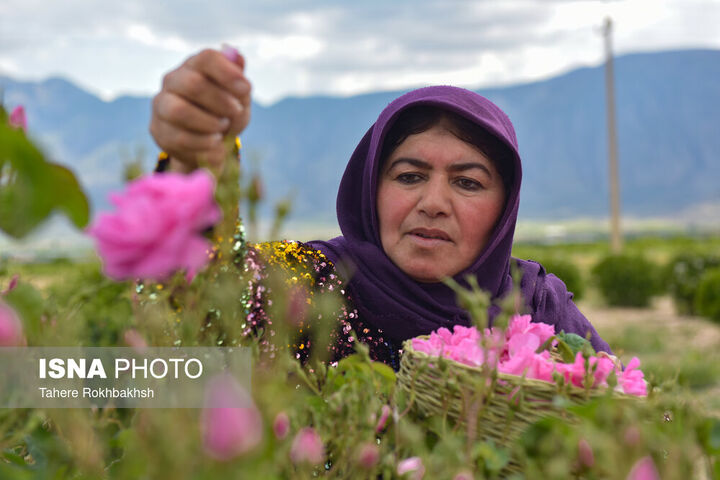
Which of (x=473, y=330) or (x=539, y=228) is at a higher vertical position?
(x=473, y=330)

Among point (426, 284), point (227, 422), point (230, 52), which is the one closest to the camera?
point (227, 422)

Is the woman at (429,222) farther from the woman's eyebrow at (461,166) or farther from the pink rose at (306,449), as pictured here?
the pink rose at (306,449)

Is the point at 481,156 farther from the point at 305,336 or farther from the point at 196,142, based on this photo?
the point at 196,142

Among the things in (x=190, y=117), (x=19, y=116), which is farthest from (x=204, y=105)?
(x=19, y=116)

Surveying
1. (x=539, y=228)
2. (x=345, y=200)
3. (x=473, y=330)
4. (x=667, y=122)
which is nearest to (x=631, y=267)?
(x=345, y=200)

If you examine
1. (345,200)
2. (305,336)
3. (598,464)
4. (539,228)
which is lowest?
(539,228)

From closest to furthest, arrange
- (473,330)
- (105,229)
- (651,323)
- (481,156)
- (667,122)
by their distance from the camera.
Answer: (105,229)
(473,330)
(481,156)
(651,323)
(667,122)

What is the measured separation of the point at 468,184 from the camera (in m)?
1.87

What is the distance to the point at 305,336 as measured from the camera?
1.89m

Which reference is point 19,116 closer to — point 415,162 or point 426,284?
point 415,162

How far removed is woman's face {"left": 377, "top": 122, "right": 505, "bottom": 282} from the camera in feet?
5.92

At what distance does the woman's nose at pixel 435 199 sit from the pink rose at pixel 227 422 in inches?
57.9

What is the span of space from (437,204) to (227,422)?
1.48 metres

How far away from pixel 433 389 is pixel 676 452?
A: 350 mm
